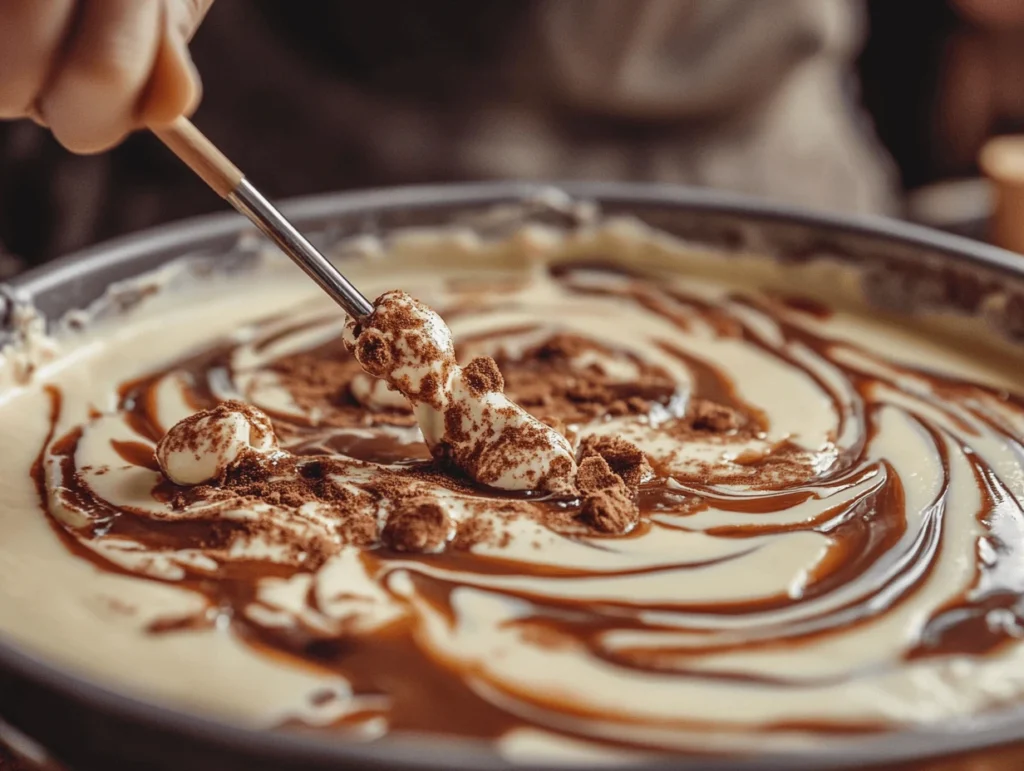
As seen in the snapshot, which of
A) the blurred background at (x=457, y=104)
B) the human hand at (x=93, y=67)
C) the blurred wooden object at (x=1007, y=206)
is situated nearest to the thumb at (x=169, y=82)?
the human hand at (x=93, y=67)

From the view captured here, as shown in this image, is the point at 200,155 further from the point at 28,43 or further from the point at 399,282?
the point at 399,282

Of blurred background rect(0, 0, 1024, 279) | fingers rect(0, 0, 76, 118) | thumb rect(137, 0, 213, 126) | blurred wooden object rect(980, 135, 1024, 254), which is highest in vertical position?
blurred background rect(0, 0, 1024, 279)

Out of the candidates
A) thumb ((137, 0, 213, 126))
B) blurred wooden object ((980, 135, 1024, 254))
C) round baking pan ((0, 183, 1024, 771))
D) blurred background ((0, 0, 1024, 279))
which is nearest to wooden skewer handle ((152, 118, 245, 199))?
thumb ((137, 0, 213, 126))

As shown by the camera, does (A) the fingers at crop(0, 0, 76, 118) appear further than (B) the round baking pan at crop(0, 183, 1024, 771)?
Yes

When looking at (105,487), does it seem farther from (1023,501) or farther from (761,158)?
(761,158)

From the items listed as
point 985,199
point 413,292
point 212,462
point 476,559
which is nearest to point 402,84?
point 413,292

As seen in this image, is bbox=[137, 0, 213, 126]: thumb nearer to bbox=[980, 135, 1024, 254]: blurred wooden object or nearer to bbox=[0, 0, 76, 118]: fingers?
bbox=[0, 0, 76, 118]: fingers
